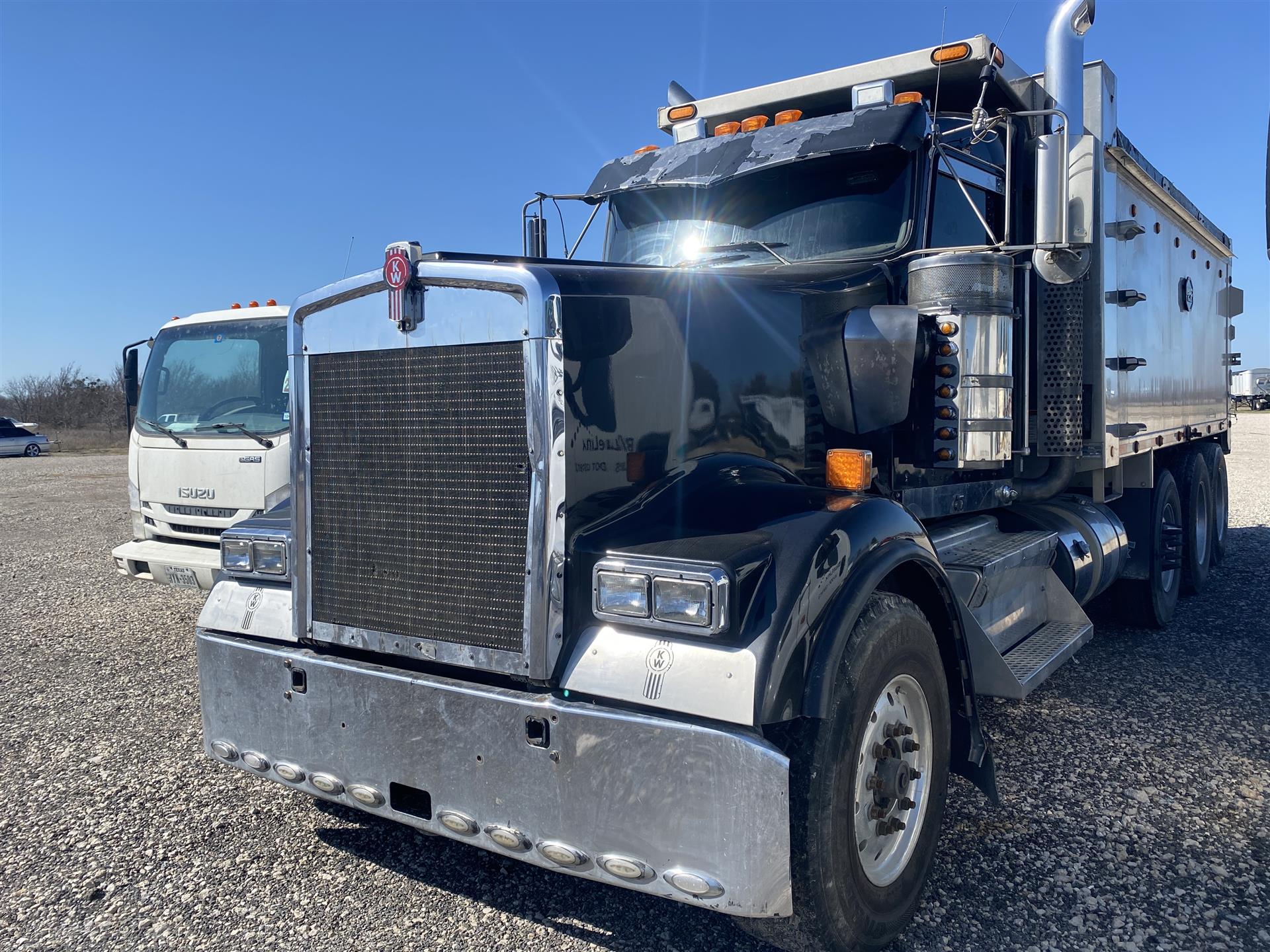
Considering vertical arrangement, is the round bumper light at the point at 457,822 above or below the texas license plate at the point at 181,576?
below

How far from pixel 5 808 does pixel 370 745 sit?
7.27 ft

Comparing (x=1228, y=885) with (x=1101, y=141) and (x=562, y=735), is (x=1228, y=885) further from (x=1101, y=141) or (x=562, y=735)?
(x=1101, y=141)

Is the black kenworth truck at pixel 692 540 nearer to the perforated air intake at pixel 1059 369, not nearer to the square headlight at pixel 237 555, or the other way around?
the square headlight at pixel 237 555

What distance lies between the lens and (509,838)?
2578 mm

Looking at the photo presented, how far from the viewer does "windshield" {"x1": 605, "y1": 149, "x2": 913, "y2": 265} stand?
4156mm

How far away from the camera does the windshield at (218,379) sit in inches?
304

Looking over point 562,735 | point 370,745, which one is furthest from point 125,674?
point 562,735

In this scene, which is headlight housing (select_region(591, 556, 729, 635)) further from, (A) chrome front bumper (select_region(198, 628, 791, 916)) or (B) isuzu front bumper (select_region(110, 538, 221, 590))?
(B) isuzu front bumper (select_region(110, 538, 221, 590))

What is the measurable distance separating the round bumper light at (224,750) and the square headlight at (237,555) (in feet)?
1.96

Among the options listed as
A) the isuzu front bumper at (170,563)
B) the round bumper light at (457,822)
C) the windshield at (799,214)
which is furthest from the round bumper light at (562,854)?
the isuzu front bumper at (170,563)

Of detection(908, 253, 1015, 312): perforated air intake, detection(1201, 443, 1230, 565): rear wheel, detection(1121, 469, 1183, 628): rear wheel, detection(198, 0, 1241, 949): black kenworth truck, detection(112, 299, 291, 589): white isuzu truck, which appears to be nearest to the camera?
detection(198, 0, 1241, 949): black kenworth truck

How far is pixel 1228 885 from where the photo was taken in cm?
315

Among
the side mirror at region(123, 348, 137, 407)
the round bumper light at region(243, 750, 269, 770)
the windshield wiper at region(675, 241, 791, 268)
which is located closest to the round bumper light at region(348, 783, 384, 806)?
the round bumper light at region(243, 750, 269, 770)

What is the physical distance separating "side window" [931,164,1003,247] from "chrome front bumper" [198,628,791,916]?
2.78m
